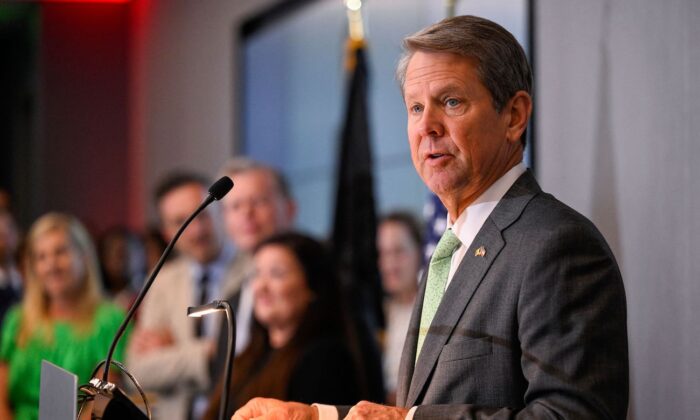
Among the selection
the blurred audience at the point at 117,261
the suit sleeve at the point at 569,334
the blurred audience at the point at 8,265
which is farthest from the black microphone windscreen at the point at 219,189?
the blurred audience at the point at 117,261

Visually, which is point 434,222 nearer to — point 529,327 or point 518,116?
point 518,116

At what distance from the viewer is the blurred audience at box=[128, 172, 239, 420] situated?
4379 millimetres

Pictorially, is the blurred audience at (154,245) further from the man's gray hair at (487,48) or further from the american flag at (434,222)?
the man's gray hair at (487,48)

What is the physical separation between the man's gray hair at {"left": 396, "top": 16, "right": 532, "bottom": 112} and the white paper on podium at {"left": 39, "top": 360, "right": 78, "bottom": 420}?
0.90 metres

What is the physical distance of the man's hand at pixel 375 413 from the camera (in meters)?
1.81

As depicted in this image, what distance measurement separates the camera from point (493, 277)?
187cm

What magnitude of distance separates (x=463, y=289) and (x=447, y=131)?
31 cm

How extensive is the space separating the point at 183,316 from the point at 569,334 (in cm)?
317

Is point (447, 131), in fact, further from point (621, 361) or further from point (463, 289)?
point (621, 361)

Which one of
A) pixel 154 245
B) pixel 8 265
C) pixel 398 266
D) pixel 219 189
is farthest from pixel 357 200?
pixel 219 189

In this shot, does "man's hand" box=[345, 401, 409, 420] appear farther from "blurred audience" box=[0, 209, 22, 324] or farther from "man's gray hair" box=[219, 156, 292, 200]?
"blurred audience" box=[0, 209, 22, 324]

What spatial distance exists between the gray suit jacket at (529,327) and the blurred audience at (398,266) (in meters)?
2.51

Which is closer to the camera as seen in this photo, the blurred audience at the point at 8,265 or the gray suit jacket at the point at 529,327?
the gray suit jacket at the point at 529,327

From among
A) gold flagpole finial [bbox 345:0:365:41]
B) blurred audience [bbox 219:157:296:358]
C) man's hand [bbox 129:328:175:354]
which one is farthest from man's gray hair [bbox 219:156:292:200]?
gold flagpole finial [bbox 345:0:365:41]
